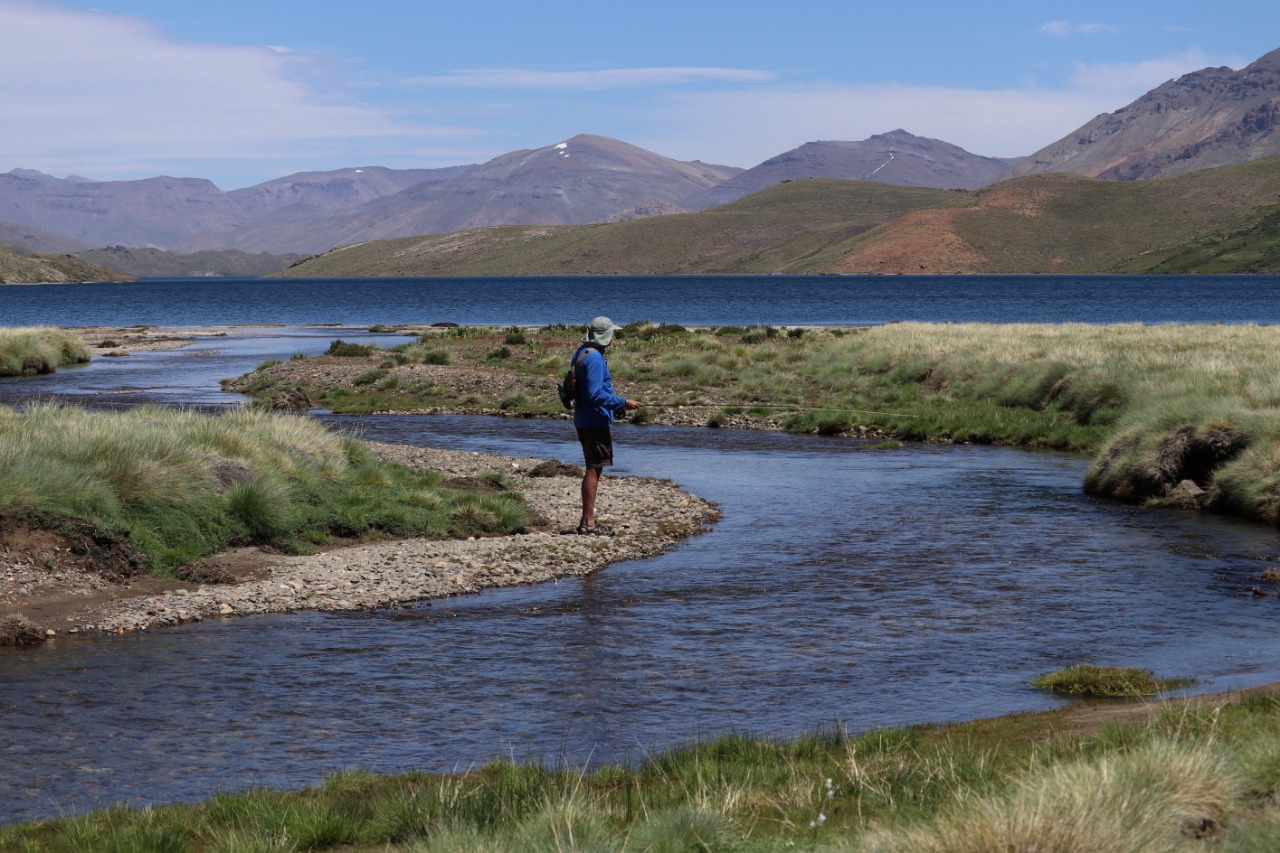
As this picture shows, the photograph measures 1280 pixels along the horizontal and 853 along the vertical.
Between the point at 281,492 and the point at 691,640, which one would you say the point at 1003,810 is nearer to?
the point at 691,640

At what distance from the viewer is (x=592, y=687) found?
11164mm

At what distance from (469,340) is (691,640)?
167 feet

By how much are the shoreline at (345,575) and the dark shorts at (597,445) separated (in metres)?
1.20

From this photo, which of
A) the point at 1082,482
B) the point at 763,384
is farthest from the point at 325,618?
the point at 763,384

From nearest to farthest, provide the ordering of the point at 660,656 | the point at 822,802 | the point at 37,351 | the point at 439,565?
the point at 822,802 < the point at 660,656 < the point at 439,565 < the point at 37,351

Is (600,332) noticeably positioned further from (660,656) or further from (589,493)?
(660,656)

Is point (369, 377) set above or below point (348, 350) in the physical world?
below

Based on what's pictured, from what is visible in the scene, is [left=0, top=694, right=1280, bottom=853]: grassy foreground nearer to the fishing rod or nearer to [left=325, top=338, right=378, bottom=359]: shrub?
the fishing rod

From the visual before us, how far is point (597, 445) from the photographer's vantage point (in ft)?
57.6

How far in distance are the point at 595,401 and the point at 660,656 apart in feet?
18.6

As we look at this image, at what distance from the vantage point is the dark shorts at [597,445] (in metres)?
17.4

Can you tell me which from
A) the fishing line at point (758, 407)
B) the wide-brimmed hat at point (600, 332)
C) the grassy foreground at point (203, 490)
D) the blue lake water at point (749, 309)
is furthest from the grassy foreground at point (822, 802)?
the blue lake water at point (749, 309)

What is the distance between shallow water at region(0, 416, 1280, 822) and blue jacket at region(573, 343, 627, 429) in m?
2.17

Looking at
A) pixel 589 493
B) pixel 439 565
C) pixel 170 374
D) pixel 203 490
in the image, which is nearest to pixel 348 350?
pixel 170 374
